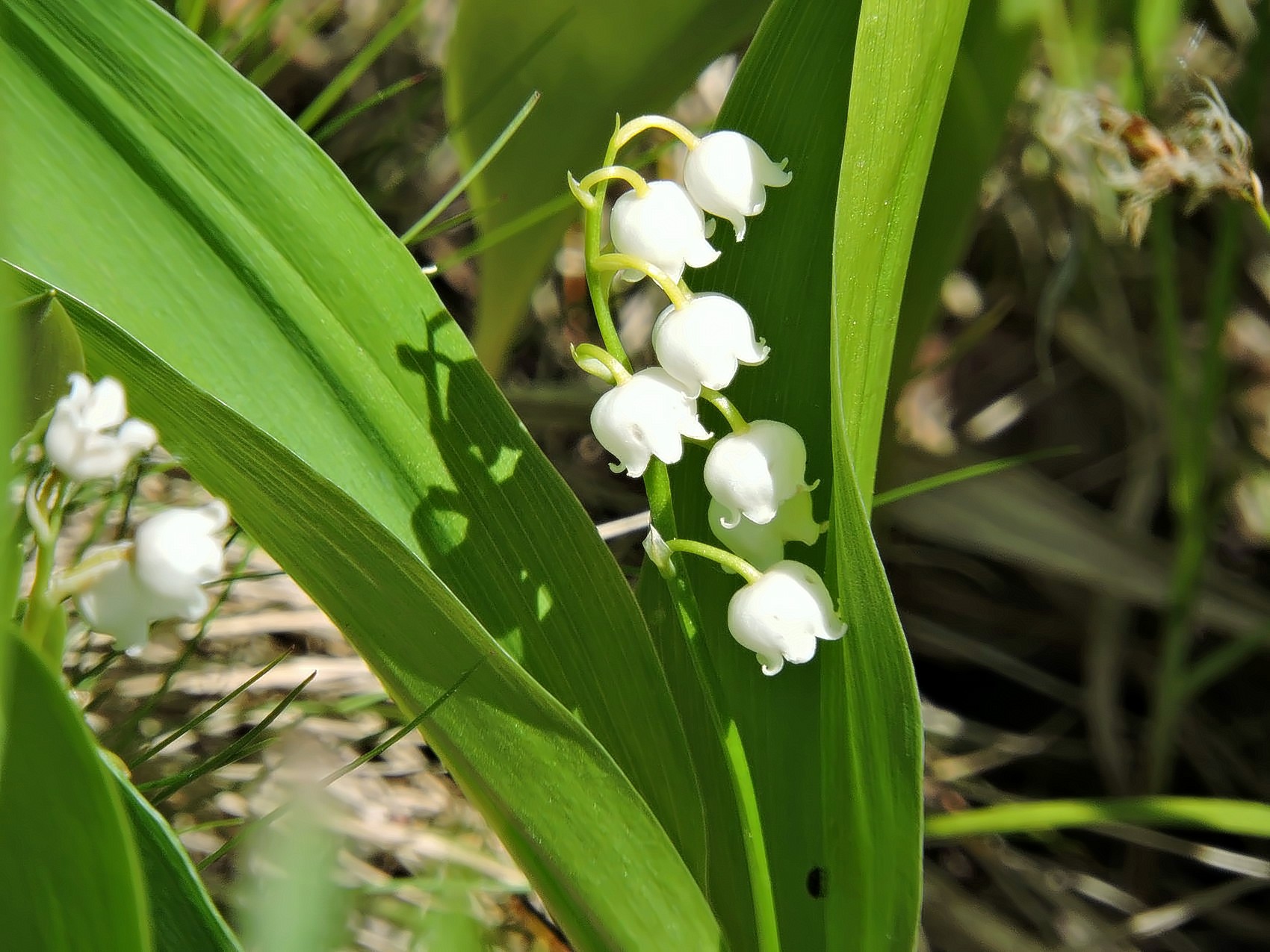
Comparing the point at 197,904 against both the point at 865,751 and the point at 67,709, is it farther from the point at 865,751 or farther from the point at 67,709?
the point at 865,751

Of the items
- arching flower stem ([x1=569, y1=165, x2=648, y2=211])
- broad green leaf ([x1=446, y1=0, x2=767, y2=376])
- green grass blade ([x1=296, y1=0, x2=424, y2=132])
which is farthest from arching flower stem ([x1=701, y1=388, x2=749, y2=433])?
green grass blade ([x1=296, y1=0, x2=424, y2=132])

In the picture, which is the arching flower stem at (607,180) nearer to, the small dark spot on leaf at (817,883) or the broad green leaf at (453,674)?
the broad green leaf at (453,674)

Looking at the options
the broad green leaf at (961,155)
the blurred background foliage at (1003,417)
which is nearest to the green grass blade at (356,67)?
the blurred background foliage at (1003,417)

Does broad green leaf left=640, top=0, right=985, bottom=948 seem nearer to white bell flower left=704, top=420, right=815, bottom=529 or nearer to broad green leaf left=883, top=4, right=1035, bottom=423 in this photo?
white bell flower left=704, top=420, right=815, bottom=529

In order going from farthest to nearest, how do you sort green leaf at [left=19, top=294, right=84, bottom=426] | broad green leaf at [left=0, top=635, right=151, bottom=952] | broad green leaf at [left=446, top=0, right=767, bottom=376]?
broad green leaf at [left=446, top=0, right=767, bottom=376] → green leaf at [left=19, top=294, right=84, bottom=426] → broad green leaf at [left=0, top=635, right=151, bottom=952]

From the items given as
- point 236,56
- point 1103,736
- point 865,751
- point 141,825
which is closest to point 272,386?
point 141,825

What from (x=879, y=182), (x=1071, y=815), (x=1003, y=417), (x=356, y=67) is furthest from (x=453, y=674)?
(x=1003, y=417)

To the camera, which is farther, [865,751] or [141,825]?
[865,751]

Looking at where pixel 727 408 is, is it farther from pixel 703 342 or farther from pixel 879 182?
pixel 879 182
